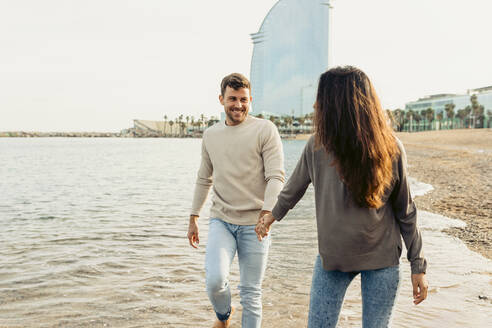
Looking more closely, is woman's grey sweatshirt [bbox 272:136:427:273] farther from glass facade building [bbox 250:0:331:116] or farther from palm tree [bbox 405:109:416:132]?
glass facade building [bbox 250:0:331:116]

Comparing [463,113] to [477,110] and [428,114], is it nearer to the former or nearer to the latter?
[477,110]

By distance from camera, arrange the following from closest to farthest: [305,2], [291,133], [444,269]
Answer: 1. [444,269]
2. [305,2]
3. [291,133]

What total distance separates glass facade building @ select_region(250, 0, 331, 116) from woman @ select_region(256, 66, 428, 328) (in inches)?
5175

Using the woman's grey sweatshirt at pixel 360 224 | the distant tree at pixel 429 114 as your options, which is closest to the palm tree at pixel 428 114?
the distant tree at pixel 429 114

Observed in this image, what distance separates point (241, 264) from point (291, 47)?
13644 cm

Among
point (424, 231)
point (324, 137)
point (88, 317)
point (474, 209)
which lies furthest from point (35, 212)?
point (324, 137)

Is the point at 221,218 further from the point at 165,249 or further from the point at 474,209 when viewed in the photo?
the point at 474,209

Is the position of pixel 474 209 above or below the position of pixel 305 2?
below

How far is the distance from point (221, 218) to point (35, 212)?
11.1 meters

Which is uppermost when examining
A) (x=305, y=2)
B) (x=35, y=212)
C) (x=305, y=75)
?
(x=305, y=2)

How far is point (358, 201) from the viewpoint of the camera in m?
1.96

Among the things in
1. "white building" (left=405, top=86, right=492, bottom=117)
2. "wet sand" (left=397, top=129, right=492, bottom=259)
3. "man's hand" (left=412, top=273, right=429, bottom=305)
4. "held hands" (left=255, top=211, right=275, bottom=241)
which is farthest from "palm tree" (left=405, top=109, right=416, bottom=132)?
"man's hand" (left=412, top=273, right=429, bottom=305)

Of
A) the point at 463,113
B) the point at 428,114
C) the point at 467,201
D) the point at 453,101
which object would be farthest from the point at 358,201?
the point at 453,101

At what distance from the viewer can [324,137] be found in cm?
202
